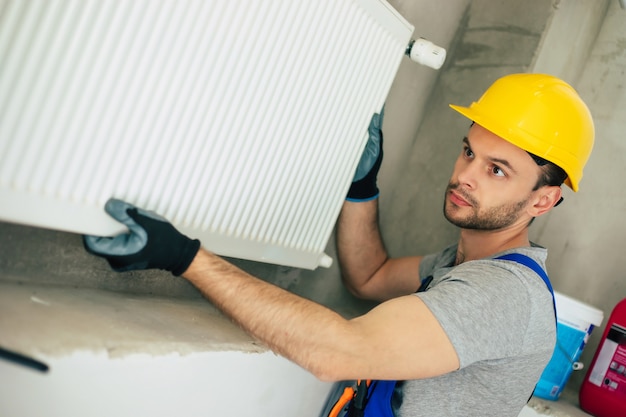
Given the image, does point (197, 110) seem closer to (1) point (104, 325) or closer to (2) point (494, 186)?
(1) point (104, 325)

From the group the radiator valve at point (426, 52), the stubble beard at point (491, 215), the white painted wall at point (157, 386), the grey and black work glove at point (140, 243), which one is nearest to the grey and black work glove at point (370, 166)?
the radiator valve at point (426, 52)

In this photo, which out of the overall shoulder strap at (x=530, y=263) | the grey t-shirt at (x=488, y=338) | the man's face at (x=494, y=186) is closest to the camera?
the grey t-shirt at (x=488, y=338)

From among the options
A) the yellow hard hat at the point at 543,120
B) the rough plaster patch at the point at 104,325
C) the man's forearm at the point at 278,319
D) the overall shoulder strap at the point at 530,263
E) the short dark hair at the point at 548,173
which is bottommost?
the rough plaster patch at the point at 104,325

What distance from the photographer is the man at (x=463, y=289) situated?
1079 mm

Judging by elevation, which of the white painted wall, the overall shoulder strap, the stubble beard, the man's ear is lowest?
the white painted wall

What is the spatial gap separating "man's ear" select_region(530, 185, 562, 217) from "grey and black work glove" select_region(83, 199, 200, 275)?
992mm

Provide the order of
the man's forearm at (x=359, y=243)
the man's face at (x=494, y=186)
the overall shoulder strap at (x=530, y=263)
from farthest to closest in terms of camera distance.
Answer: the man's forearm at (x=359, y=243), the man's face at (x=494, y=186), the overall shoulder strap at (x=530, y=263)

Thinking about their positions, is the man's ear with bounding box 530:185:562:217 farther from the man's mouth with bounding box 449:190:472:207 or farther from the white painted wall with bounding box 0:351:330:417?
the white painted wall with bounding box 0:351:330:417

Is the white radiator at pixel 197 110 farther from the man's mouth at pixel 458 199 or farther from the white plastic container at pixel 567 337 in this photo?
the white plastic container at pixel 567 337

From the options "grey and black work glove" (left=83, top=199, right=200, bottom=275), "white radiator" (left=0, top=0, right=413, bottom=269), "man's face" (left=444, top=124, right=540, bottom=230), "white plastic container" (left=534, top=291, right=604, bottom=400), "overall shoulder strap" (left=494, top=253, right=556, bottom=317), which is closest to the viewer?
"white radiator" (left=0, top=0, right=413, bottom=269)

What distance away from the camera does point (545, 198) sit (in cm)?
149

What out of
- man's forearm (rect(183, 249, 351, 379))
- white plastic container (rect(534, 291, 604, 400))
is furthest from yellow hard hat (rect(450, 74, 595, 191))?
man's forearm (rect(183, 249, 351, 379))

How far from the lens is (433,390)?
1.30m

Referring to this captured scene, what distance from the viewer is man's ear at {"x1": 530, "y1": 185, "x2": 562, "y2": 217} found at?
4.82ft
